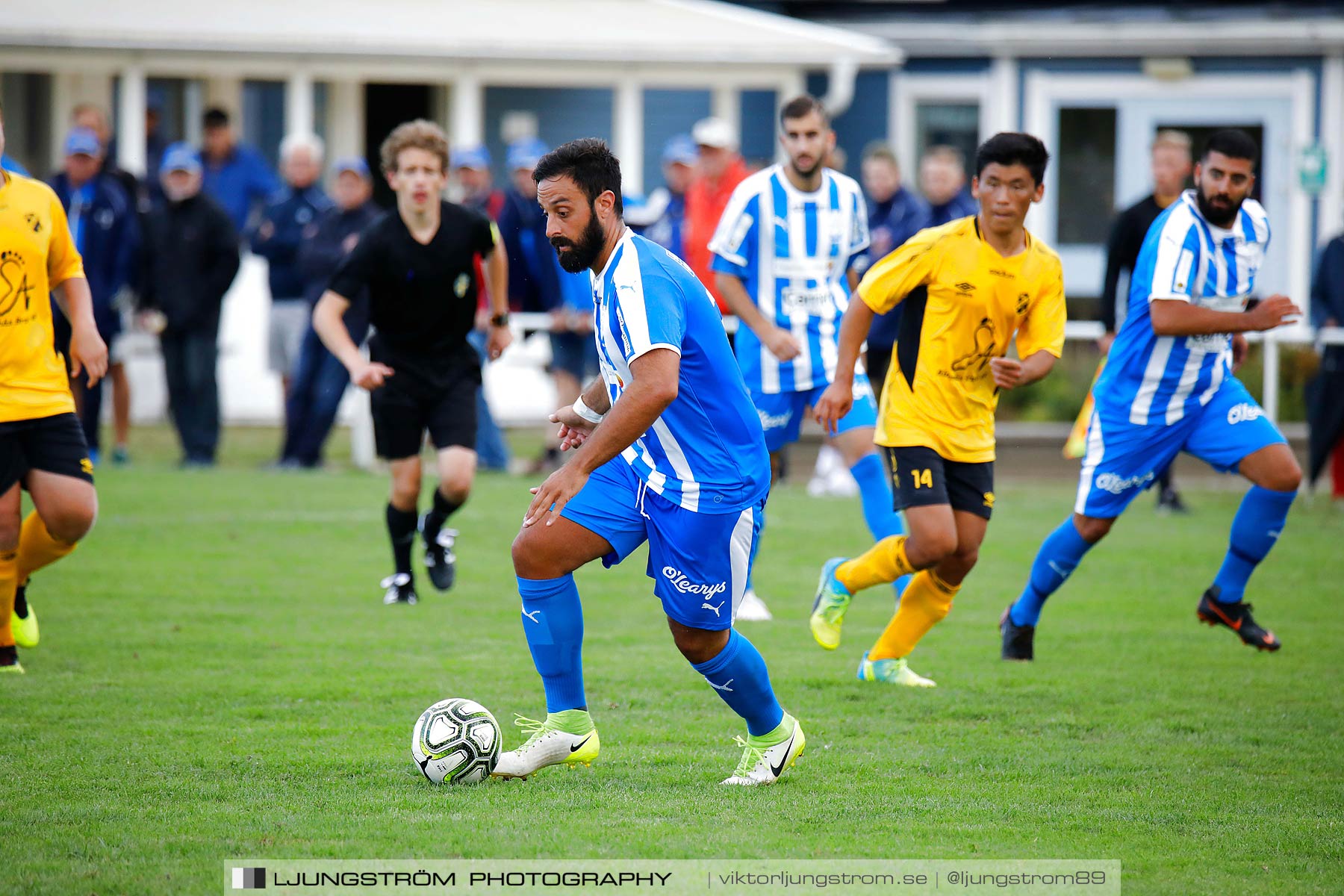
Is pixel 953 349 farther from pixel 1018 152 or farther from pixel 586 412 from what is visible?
pixel 586 412

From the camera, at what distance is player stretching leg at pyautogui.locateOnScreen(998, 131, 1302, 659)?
7.21 m

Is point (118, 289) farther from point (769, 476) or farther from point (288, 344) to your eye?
point (769, 476)

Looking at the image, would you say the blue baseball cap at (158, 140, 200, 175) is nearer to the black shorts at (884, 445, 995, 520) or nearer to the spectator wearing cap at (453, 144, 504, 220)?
the spectator wearing cap at (453, 144, 504, 220)

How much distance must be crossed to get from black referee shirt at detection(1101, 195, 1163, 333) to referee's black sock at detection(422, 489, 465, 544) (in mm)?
5067

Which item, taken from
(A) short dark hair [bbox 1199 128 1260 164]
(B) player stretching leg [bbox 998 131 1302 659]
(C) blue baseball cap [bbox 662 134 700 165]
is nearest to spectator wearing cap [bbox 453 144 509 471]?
(C) blue baseball cap [bbox 662 134 700 165]

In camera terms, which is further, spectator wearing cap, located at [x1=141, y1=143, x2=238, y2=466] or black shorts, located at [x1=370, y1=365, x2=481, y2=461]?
spectator wearing cap, located at [x1=141, y1=143, x2=238, y2=466]

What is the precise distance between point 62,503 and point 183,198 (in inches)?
335

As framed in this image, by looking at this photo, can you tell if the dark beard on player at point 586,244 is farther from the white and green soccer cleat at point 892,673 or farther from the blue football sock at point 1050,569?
the blue football sock at point 1050,569

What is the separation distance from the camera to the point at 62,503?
21.6 feet

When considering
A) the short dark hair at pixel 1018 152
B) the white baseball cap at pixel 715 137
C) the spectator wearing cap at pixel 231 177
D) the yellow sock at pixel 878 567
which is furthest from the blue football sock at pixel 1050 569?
the spectator wearing cap at pixel 231 177

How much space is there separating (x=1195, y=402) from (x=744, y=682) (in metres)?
3.17

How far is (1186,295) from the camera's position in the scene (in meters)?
7.23

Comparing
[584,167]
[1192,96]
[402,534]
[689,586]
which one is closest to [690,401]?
[689,586]

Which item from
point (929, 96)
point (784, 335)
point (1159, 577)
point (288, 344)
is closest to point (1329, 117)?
point (929, 96)
